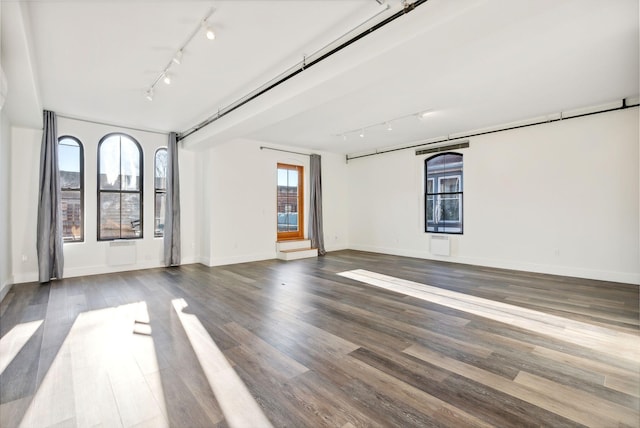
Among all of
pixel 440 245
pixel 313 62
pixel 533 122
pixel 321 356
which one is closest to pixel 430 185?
pixel 440 245

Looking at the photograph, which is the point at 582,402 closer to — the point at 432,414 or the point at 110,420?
the point at 432,414

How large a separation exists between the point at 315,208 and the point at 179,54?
5.62 m

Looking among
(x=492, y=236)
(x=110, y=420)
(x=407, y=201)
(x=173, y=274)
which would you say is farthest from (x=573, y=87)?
(x=173, y=274)

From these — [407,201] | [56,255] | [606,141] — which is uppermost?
[606,141]

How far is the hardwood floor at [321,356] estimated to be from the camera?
73.4 inches

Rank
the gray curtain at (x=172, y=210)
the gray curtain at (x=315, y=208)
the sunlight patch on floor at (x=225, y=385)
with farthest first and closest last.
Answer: the gray curtain at (x=315, y=208), the gray curtain at (x=172, y=210), the sunlight patch on floor at (x=225, y=385)

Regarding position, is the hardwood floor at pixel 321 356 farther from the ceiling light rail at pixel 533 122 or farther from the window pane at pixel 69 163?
the ceiling light rail at pixel 533 122

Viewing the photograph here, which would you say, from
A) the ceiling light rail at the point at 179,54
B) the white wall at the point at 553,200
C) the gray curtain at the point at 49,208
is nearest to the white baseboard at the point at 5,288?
the gray curtain at the point at 49,208

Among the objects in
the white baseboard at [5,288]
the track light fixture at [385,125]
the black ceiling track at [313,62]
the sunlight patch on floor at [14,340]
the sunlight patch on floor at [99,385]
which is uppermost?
the track light fixture at [385,125]

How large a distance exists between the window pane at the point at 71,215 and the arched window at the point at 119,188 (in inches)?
12.5

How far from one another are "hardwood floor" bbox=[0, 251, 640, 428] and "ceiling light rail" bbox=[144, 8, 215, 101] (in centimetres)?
282

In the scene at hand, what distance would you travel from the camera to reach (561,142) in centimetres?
551

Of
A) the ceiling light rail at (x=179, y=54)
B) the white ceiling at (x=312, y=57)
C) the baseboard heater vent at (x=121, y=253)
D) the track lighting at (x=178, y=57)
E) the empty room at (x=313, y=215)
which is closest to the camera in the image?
the empty room at (x=313, y=215)

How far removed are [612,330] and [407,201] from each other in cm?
511
